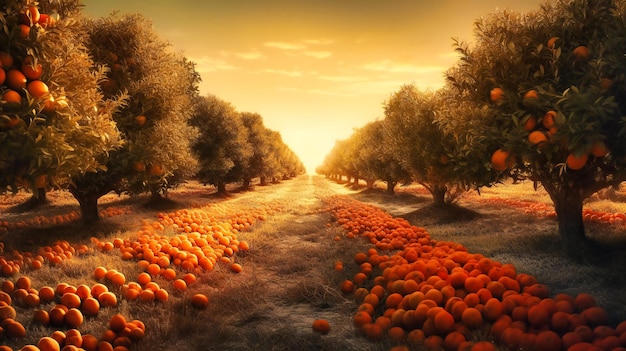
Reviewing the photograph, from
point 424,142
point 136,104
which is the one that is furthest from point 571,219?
point 136,104

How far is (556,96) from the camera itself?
23.8 ft

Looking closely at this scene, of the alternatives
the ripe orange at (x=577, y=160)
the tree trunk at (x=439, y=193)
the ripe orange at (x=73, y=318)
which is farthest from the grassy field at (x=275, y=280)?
the tree trunk at (x=439, y=193)

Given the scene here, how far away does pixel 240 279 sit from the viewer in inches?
355

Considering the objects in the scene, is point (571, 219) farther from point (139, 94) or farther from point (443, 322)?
point (139, 94)

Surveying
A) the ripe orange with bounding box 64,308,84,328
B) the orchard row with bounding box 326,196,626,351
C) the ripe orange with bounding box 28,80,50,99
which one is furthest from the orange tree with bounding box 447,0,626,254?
the ripe orange with bounding box 28,80,50,99

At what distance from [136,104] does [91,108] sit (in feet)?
19.1

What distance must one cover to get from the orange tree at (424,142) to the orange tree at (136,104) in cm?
1121

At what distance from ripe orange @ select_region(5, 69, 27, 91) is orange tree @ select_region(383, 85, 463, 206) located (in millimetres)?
14712

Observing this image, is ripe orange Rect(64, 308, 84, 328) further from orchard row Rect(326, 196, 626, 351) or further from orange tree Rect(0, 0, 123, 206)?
orchard row Rect(326, 196, 626, 351)

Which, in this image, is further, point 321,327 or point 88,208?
point 88,208

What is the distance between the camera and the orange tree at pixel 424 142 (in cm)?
1791

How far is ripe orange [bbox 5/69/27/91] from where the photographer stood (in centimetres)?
618

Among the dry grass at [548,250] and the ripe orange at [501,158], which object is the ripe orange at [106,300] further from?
the ripe orange at [501,158]

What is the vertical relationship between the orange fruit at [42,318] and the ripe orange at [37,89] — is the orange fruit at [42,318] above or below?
below
